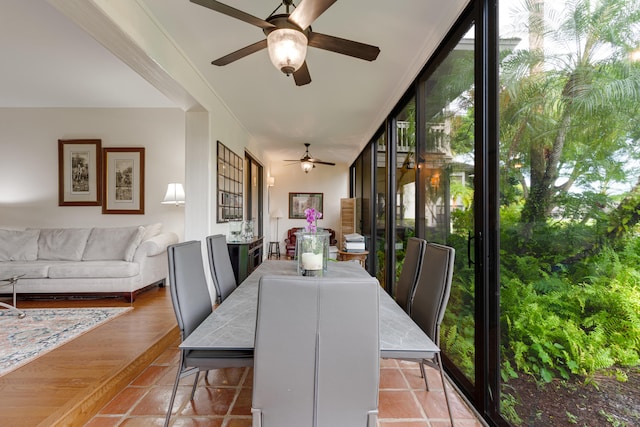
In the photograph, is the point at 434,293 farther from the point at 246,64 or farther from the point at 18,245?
the point at 18,245

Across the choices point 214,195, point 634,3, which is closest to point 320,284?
point 634,3

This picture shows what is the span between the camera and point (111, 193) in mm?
4641

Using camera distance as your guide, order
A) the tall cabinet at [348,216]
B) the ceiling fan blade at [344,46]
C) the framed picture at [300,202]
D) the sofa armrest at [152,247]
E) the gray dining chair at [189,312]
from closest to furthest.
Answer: the gray dining chair at [189,312]
the ceiling fan blade at [344,46]
the sofa armrest at [152,247]
the tall cabinet at [348,216]
the framed picture at [300,202]

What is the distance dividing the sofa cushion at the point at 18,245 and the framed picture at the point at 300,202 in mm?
5377

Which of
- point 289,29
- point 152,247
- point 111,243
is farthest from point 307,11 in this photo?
point 111,243

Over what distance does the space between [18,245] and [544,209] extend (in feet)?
18.3

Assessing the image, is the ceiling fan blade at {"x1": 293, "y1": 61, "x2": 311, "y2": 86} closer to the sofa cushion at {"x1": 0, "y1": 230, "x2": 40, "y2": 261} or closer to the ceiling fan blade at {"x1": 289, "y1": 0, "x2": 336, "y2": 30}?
the ceiling fan blade at {"x1": 289, "y1": 0, "x2": 336, "y2": 30}

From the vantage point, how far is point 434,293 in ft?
5.17

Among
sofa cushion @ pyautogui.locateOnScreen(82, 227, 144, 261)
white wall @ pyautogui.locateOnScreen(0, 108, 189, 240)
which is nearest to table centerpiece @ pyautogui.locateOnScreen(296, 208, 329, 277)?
sofa cushion @ pyautogui.locateOnScreen(82, 227, 144, 261)

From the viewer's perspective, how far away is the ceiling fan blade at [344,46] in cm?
179

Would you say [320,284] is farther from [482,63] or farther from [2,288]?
[2,288]

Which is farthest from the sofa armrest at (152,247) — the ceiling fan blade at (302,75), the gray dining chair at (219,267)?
the ceiling fan blade at (302,75)

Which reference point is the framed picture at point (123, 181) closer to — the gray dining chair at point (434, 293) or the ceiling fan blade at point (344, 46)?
the ceiling fan blade at point (344, 46)

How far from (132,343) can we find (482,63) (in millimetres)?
3198
